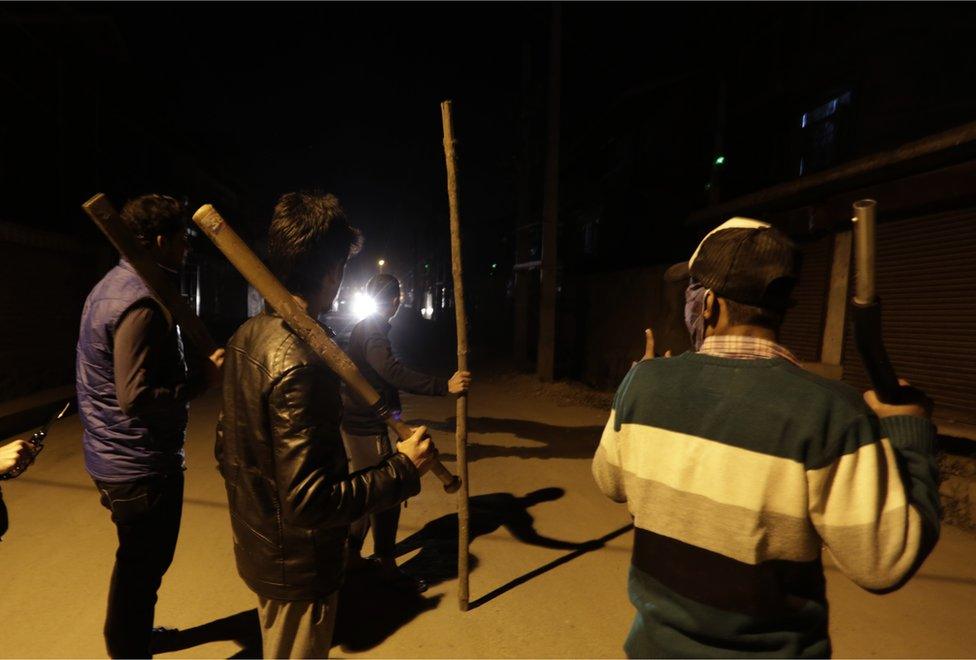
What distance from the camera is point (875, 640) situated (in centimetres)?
294

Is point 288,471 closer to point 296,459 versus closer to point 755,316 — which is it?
point 296,459

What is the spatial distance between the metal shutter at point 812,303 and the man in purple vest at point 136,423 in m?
7.16

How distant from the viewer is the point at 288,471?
1.49 metres

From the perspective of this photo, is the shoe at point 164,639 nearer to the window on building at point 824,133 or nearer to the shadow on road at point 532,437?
the shadow on road at point 532,437

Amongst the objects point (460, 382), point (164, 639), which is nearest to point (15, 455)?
point (164, 639)

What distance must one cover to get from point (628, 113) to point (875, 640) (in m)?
15.3

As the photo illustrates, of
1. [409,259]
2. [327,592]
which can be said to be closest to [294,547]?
[327,592]

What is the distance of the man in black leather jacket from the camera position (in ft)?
4.94

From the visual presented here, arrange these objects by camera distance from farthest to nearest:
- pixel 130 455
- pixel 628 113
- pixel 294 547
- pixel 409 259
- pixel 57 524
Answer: pixel 409 259, pixel 628 113, pixel 57 524, pixel 130 455, pixel 294 547

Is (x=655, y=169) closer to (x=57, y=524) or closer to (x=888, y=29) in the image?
(x=888, y=29)

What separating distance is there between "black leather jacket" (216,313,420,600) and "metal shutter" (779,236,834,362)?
684 cm

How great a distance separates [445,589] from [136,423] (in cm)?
227

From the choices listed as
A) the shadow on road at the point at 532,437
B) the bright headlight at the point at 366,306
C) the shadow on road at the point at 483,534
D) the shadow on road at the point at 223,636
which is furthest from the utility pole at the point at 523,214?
the shadow on road at the point at 223,636

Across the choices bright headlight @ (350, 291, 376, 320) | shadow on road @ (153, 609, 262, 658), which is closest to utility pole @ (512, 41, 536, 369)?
bright headlight @ (350, 291, 376, 320)
